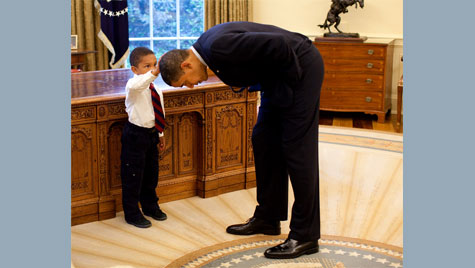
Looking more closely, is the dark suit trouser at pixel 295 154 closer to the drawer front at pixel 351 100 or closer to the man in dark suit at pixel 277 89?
the man in dark suit at pixel 277 89

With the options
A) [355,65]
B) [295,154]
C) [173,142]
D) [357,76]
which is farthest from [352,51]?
[295,154]

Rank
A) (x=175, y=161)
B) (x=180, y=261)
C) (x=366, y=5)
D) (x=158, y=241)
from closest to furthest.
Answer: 1. (x=180, y=261)
2. (x=158, y=241)
3. (x=175, y=161)
4. (x=366, y=5)

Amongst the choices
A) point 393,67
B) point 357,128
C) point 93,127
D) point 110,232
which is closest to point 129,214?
point 110,232

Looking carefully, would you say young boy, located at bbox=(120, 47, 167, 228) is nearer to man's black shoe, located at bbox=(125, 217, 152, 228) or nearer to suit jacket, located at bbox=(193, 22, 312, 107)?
man's black shoe, located at bbox=(125, 217, 152, 228)

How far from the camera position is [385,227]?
4.37 m

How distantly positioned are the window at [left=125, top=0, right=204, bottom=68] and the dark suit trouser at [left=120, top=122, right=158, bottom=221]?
4138mm

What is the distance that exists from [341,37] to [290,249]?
15.4 ft

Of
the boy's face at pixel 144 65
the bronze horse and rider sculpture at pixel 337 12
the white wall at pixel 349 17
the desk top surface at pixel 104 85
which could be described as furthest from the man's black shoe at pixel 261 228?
the white wall at pixel 349 17

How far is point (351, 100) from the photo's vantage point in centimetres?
805

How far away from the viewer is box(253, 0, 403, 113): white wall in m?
8.27

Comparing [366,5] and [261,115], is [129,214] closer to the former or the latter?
[261,115]

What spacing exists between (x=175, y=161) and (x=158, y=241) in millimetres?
858

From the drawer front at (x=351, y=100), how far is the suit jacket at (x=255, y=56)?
177 inches

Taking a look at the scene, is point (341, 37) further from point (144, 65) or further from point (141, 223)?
point (141, 223)
